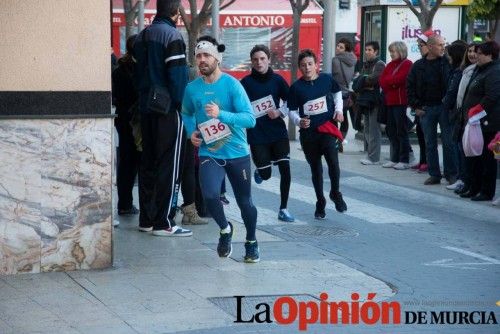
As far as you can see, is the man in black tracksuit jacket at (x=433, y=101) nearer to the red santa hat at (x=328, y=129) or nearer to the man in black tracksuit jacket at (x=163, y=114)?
the red santa hat at (x=328, y=129)

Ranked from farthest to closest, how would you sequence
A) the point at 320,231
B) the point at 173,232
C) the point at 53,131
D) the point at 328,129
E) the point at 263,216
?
the point at 263,216 → the point at 328,129 → the point at 320,231 → the point at 173,232 → the point at 53,131

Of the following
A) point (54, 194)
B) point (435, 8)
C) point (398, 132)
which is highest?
point (435, 8)

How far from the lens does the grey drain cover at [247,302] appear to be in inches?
306

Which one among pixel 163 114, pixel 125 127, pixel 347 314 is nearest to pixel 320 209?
pixel 125 127

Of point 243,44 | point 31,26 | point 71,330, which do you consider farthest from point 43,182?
point 243,44

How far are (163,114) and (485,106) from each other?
4.54 metres

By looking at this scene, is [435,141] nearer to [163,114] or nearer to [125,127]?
[125,127]

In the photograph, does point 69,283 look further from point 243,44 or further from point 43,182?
point 243,44

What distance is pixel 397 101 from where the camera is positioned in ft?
56.3

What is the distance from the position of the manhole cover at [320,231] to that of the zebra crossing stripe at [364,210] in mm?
770

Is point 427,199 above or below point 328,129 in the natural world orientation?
below

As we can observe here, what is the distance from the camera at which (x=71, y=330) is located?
727 cm

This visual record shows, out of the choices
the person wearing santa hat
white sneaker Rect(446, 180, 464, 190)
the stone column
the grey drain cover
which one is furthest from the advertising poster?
the grey drain cover

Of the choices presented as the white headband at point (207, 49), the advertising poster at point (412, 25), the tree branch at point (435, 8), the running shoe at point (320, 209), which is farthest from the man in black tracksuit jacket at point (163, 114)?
the advertising poster at point (412, 25)
